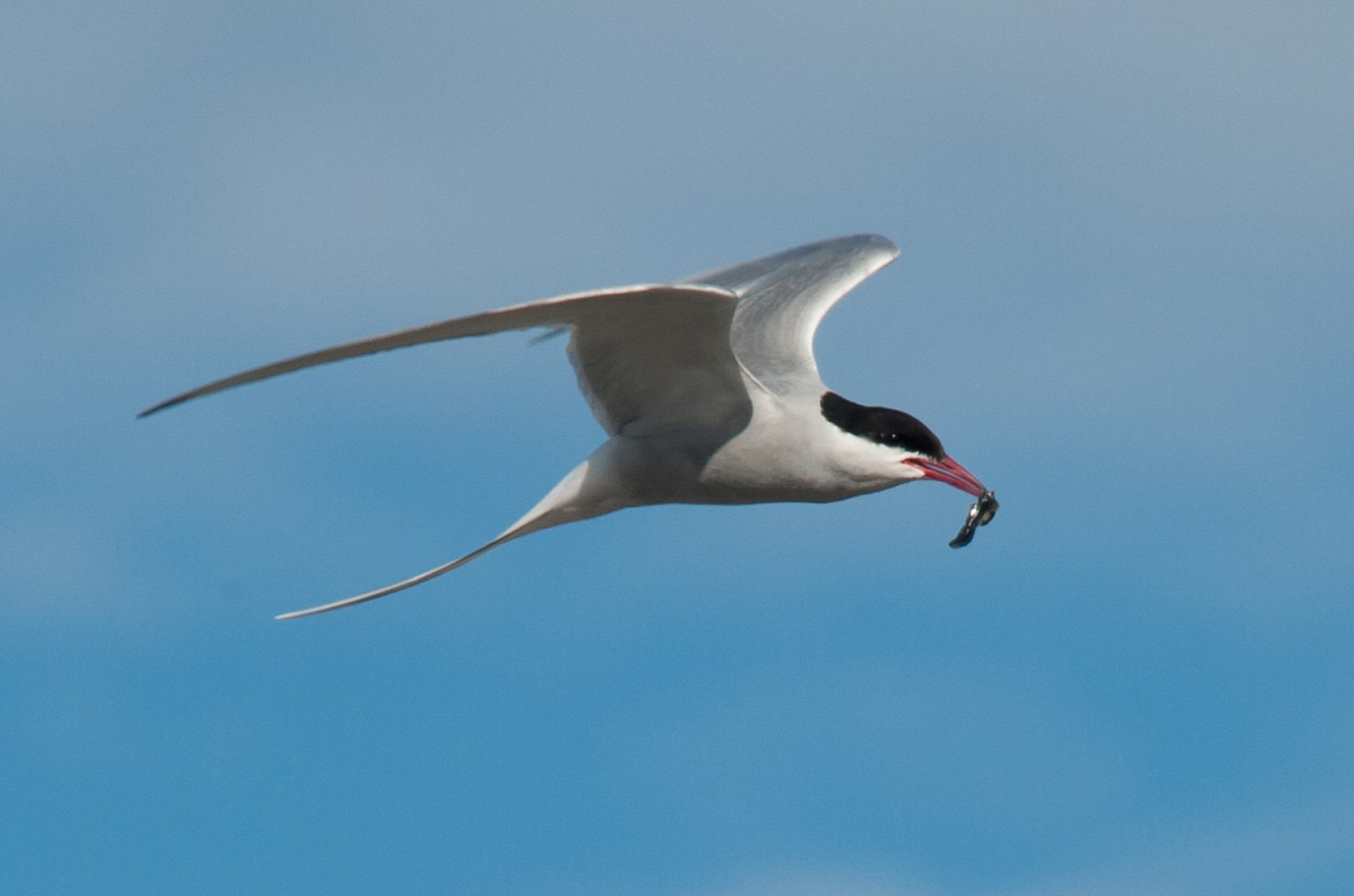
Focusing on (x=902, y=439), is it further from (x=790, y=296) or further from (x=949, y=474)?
(x=790, y=296)

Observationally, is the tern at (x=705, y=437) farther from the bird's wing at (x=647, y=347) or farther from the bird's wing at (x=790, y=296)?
the bird's wing at (x=790, y=296)

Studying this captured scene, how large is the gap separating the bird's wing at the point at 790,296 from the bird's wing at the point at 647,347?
0.48 m

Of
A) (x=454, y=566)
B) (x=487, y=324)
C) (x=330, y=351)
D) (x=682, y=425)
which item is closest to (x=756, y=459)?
(x=682, y=425)

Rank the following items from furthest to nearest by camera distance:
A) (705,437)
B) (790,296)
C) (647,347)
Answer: (790,296) → (705,437) → (647,347)

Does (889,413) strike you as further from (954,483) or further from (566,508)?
(566,508)

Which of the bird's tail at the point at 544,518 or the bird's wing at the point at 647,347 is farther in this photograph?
the bird's tail at the point at 544,518

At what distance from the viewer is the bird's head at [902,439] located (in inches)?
300

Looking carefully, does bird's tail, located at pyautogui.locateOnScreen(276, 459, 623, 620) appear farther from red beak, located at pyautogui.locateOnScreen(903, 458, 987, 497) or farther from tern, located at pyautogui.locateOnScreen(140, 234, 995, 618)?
red beak, located at pyautogui.locateOnScreen(903, 458, 987, 497)

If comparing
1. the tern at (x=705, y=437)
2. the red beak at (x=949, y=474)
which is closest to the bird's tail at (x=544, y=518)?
the tern at (x=705, y=437)

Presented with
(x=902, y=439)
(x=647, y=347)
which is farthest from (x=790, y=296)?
(x=647, y=347)

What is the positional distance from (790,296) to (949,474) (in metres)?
1.68

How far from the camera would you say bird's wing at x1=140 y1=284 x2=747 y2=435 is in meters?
6.22

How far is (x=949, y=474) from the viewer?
7.77m

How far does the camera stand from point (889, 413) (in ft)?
25.1
